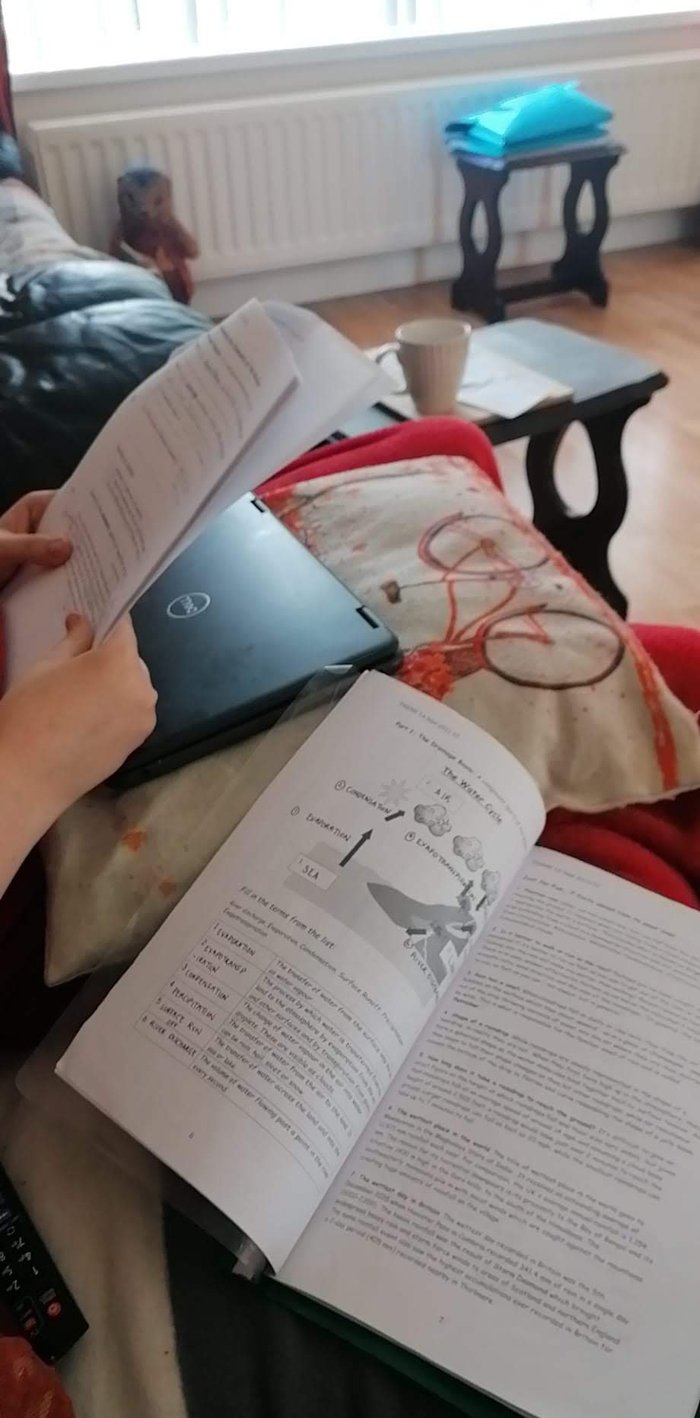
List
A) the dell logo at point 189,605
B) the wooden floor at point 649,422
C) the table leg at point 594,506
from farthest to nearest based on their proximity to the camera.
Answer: the wooden floor at point 649,422 → the table leg at point 594,506 → the dell logo at point 189,605

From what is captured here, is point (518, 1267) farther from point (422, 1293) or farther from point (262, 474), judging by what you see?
point (262, 474)

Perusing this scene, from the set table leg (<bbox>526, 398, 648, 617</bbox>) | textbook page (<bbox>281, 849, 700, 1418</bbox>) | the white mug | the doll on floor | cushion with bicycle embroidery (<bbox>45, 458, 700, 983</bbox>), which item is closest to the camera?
textbook page (<bbox>281, 849, 700, 1418</bbox>)

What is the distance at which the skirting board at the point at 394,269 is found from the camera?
2891mm

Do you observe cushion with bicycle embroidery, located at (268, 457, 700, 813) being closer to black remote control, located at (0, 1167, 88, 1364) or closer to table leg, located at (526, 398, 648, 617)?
black remote control, located at (0, 1167, 88, 1364)

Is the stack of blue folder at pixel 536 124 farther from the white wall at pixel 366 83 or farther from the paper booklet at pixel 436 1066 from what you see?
the paper booklet at pixel 436 1066

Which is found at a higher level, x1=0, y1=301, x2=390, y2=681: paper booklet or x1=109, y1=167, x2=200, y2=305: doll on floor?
x1=0, y1=301, x2=390, y2=681: paper booklet

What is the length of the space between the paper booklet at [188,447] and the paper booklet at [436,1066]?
5.9 inches

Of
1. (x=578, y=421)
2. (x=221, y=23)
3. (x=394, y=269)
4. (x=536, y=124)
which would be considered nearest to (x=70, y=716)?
(x=578, y=421)

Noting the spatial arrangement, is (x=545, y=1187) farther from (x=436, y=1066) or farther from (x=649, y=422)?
(x=649, y=422)

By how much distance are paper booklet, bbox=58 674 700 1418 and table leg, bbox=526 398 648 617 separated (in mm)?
1042

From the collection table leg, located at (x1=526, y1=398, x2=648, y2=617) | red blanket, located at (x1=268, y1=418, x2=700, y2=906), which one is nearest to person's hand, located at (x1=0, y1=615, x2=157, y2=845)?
red blanket, located at (x1=268, y1=418, x2=700, y2=906)

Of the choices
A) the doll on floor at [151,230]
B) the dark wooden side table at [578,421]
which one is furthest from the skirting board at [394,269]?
the dark wooden side table at [578,421]

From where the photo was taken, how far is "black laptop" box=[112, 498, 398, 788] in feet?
2.03

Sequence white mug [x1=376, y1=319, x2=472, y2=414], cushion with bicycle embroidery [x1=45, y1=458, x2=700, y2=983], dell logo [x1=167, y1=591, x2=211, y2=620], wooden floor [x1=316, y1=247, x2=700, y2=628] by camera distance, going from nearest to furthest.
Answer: cushion with bicycle embroidery [x1=45, y1=458, x2=700, y2=983] → dell logo [x1=167, y1=591, x2=211, y2=620] → white mug [x1=376, y1=319, x2=472, y2=414] → wooden floor [x1=316, y1=247, x2=700, y2=628]
